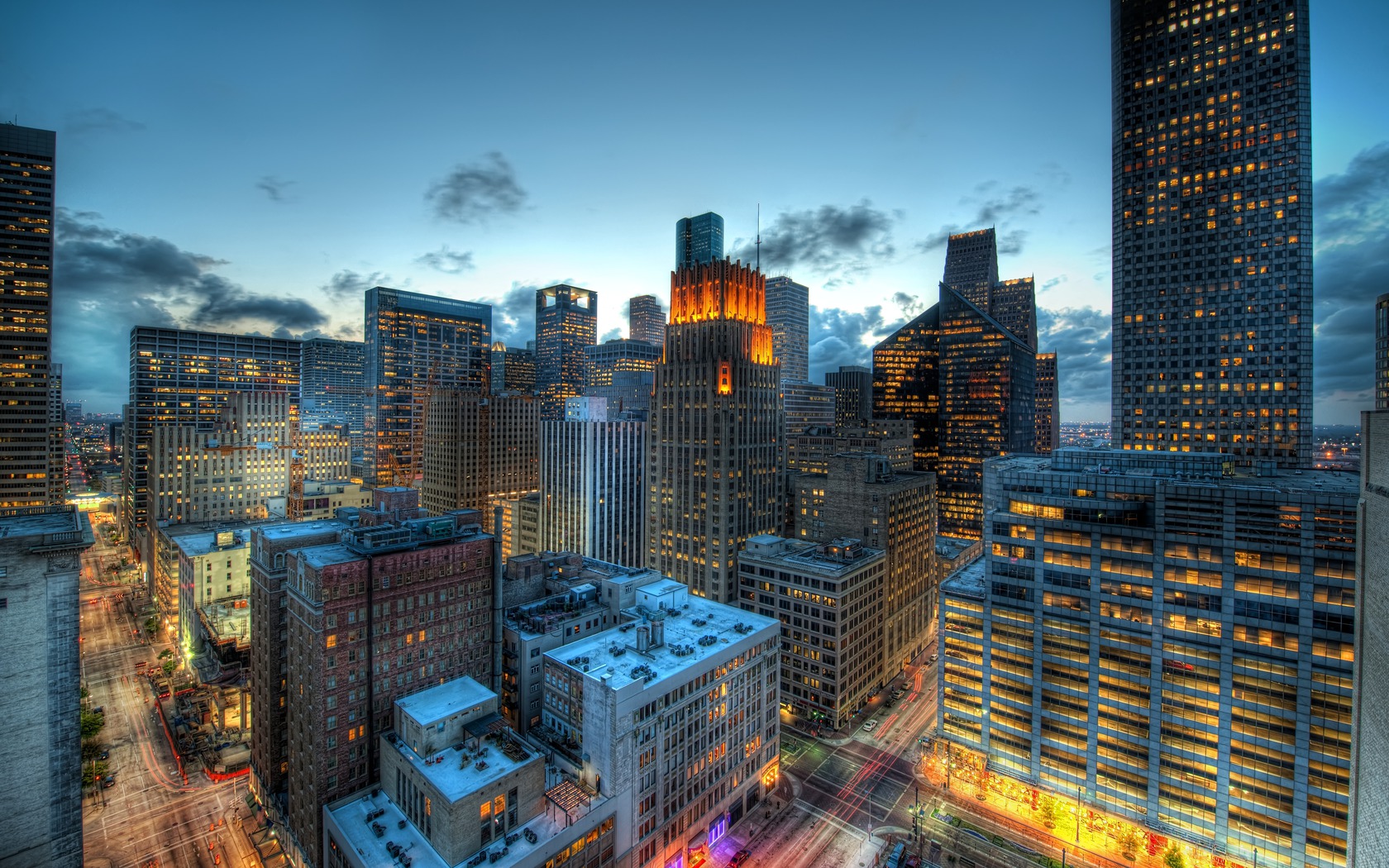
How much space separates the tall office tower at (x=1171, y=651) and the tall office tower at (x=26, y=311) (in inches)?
10421

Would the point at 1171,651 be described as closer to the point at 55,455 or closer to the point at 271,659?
the point at 271,659

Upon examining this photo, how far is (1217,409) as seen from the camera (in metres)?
124

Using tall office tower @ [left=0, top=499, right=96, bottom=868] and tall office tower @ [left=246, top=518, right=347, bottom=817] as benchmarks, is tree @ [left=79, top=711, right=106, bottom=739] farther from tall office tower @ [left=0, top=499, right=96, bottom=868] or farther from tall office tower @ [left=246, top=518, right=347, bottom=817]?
tall office tower @ [left=0, top=499, right=96, bottom=868]

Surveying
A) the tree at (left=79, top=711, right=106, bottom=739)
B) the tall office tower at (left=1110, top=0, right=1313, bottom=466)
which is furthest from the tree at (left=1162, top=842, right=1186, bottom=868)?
the tree at (left=79, top=711, right=106, bottom=739)

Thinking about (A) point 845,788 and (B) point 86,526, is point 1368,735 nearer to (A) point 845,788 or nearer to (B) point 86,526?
(A) point 845,788

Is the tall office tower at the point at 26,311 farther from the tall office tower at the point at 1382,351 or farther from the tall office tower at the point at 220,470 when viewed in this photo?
the tall office tower at the point at 1382,351

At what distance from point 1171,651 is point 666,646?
66.7m

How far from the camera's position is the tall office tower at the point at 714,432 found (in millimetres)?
140750

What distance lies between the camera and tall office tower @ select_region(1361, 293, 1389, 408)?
112m

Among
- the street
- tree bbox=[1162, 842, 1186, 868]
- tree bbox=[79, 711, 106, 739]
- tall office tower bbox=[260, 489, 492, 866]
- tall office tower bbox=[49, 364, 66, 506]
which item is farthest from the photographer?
tall office tower bbox=[49, 364, 66, 506]

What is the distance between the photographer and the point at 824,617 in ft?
370

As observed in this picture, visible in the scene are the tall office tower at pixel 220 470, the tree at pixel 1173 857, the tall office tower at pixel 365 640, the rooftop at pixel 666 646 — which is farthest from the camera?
the tall office tower at pixel 220 470

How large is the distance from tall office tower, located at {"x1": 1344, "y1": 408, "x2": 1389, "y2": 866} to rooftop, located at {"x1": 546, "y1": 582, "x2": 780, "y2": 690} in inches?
2370

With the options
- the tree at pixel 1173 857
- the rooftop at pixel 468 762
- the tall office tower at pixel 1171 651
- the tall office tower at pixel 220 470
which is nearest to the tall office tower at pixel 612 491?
the tall office tower at pixel 220 470
